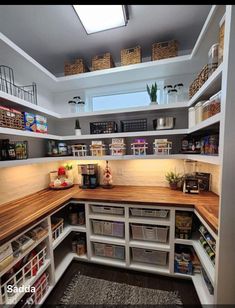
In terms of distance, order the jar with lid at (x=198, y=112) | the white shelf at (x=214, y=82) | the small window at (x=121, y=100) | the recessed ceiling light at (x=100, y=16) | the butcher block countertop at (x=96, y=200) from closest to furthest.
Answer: the recessed ceiling light at (x=100, y=16) → the white shelf at (x=214, y=82) → the butcher block countertop at (x=96, y=200) → the jar with lid at (x=198, y=112) → the small window at (x=121, y=100)

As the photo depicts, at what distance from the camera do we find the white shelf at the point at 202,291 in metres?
1.05

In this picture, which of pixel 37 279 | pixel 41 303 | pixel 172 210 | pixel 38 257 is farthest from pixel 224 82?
pixel 41 303

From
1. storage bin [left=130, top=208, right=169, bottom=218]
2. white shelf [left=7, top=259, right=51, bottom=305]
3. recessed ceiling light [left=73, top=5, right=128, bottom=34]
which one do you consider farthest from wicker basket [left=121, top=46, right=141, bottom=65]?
white shelf [left=7, top=259, right=51, bottom=305]

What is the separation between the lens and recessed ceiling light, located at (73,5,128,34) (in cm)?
36

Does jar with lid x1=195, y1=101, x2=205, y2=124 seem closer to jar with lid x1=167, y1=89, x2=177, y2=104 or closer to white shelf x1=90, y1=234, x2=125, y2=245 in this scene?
jar with lid x1=167, y1=89, x2=177, y2=104

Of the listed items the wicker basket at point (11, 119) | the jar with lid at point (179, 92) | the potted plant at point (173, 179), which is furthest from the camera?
the potted plant at point (173, 179)

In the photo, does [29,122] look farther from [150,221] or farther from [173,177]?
[173,177]

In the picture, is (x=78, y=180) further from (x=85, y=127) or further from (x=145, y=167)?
(x=145, y=167)

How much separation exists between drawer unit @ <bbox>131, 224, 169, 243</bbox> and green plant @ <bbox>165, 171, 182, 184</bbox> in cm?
55

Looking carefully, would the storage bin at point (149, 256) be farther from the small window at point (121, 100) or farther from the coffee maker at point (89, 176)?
the small window at point (121, 100)

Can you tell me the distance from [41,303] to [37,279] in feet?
0.62

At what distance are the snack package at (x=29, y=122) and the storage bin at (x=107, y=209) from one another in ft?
3.35

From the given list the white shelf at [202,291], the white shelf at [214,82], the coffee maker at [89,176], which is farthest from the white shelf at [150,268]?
the white shelf at [214,82]

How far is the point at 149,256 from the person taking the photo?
142 centimetres
